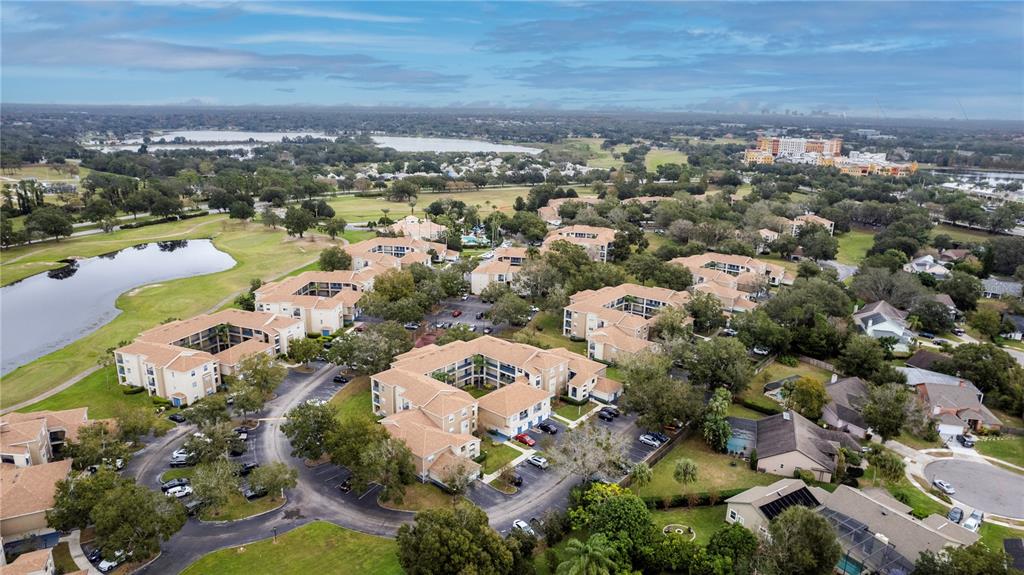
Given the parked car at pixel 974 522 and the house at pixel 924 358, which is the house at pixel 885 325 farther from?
the parked car at pixel 974 522

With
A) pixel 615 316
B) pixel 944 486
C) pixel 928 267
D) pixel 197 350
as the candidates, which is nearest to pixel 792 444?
pixel 944 486

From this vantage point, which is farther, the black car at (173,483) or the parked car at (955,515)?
the black car at (173,483)

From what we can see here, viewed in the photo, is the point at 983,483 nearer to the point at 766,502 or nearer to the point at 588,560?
the point at 766,502

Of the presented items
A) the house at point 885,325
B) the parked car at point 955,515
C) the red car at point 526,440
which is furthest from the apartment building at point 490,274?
the parked car at point 955,515

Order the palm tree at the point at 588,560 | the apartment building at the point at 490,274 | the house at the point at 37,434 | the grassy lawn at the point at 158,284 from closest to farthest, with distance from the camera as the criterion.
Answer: the palm tree at the point at 588,560 < the house at the point at 37,434 < the grassy lawn at the point at 158,284 < the apartment building at the point at 490,274

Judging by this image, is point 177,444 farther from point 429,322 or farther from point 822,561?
point 822,561
